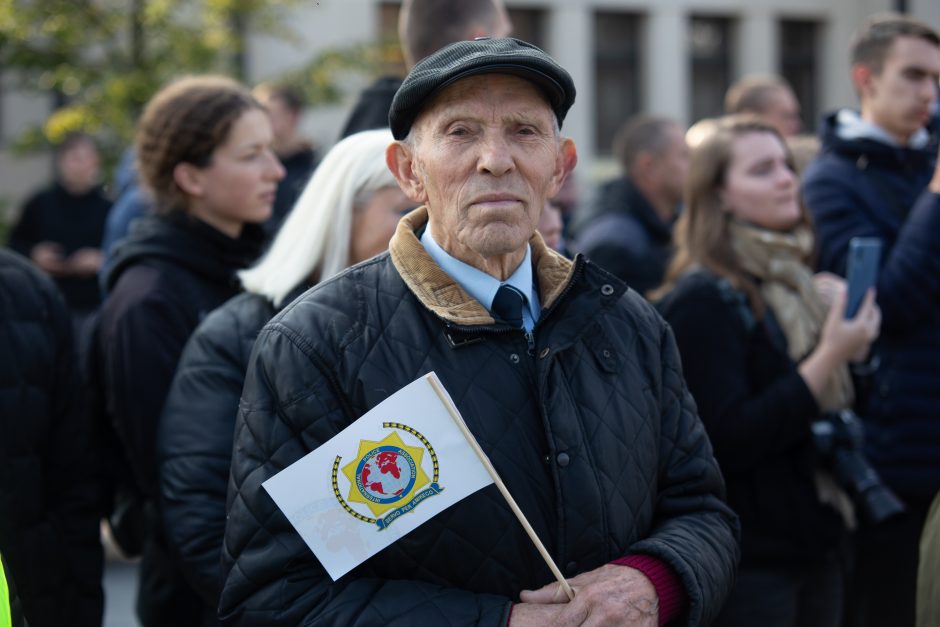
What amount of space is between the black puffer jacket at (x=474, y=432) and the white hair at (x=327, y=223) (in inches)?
30.4

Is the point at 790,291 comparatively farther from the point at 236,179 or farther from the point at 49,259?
the point at 49,259

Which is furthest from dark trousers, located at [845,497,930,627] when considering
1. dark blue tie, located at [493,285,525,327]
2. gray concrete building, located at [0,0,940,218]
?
gray concrete building, located at [0,0,940,218]

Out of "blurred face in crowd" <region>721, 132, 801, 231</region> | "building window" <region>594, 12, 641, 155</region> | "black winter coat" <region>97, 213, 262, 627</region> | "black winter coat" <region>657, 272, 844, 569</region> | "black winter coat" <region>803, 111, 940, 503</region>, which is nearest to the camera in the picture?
"black winter coat" <region>97, 213, 262, 627</region>

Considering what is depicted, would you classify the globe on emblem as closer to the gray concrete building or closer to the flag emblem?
the flag emblem

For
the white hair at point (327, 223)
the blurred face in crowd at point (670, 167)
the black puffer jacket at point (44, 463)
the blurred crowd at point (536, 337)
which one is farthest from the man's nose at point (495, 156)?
the blurred face in crowd at point (670, 167)

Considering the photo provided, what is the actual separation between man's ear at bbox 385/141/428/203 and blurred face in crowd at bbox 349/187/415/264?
715mm

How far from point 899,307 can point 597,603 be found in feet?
7.87

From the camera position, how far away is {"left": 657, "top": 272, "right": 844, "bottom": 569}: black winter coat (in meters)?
3.60

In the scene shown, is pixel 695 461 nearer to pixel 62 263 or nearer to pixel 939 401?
pixel 939 401

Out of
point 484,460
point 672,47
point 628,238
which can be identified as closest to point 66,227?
point 628,238

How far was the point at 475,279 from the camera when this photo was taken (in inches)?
94.1

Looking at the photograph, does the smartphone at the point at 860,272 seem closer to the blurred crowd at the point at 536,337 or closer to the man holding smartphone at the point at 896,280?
the blurred crowd at the point at 536,337

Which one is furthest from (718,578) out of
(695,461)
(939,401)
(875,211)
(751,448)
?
(875,211)

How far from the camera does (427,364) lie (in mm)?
2266
